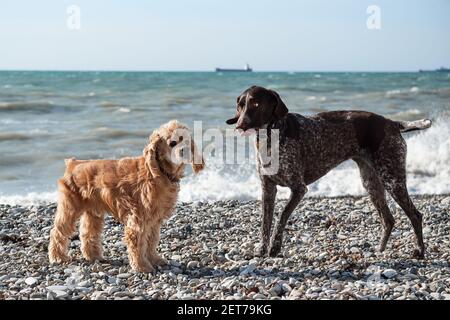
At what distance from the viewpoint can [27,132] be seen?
70.8ft

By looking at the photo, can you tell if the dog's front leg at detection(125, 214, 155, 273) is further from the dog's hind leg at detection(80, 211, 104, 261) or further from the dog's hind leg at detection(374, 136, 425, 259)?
the dog's hind leg at detection(374, 136, 425, 259)

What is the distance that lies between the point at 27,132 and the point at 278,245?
15.7 m

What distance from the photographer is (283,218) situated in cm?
754

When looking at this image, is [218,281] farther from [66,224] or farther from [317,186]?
[317,186]

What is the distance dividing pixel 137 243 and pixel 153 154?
972mm

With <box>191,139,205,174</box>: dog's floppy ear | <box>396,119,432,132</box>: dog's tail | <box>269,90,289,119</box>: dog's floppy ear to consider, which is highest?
<box>269,90,289,119</box>: dog's floppy ear

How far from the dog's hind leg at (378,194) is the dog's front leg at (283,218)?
0.99m

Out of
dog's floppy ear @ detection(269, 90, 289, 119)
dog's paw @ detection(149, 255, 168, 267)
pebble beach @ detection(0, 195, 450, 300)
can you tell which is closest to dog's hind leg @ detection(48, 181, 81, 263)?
pebble beach @ detection(0, 195, 450, 300)

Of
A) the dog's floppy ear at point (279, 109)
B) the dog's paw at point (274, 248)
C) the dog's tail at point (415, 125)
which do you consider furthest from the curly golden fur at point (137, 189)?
the dog's tail at point (415, 125)

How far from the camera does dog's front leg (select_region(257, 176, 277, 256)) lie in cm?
768

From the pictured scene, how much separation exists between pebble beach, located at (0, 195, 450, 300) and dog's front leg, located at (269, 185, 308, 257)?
0.41 ft

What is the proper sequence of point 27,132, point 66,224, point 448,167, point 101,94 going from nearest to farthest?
point 66,224, point 448,167, point 27,132, point 101,94

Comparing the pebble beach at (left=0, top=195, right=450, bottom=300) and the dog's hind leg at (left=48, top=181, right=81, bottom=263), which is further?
the dog's hind leg at (left=48, top=181, right=81, bottom=263)

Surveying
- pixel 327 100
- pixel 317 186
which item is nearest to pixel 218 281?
pixel 317 186
